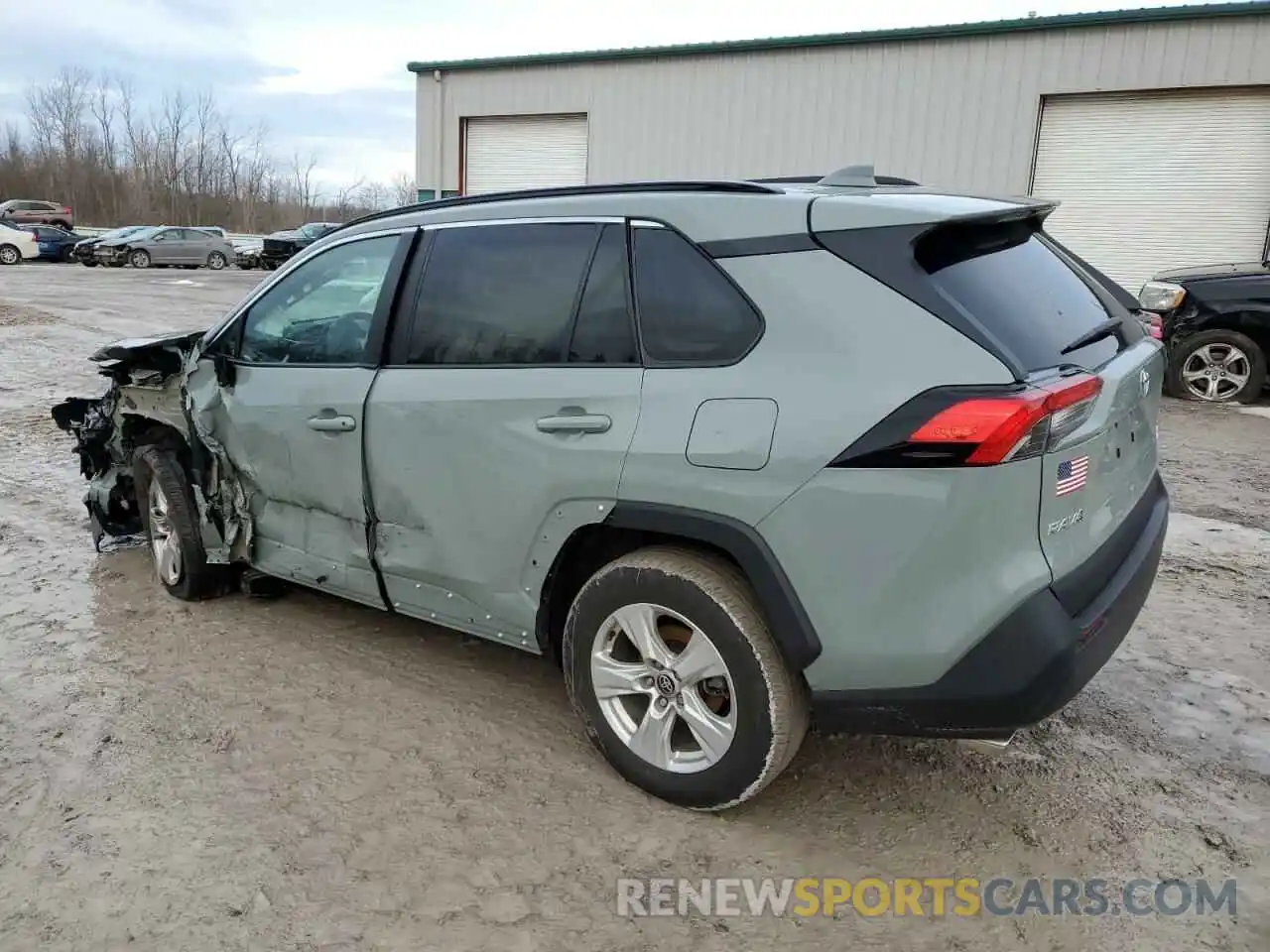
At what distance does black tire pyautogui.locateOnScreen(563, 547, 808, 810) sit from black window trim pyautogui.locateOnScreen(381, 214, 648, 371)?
621 mm

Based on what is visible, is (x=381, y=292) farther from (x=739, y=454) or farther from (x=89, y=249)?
(x=89, y=249)

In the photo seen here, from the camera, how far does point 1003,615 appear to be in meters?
2.35

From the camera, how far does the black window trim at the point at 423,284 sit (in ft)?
9.70

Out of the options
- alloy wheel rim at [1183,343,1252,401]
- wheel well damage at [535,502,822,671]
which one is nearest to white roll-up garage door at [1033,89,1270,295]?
alloy wheel rim at [1183,343,1252,401]

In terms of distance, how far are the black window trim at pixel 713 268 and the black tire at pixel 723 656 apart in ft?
1.78

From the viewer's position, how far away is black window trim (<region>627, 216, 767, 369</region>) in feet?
8.68

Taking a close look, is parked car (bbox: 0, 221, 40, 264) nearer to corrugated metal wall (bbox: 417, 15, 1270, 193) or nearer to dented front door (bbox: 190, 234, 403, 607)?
corrugated metal wall (bbox: 417, 15, 1270, 193)

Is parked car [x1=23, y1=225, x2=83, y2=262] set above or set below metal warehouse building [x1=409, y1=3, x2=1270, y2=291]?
below

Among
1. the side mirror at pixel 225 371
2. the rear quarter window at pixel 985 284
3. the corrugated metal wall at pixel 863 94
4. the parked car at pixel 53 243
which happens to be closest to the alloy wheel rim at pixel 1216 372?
the corrugated metal wall at pixel 863 94

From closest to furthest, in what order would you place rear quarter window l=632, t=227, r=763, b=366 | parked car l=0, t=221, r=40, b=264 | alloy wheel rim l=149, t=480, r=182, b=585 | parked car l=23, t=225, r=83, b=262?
1. rear quarter window l=632, t=227, r=763, b=366
2. alloy wheel rim l=149, t=480, r=182, b=585
3. parked car l=0, t=221, r=40, b=264
4. parked car l=23, t=225, r=83, b=262

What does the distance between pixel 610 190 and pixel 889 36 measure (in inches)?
586

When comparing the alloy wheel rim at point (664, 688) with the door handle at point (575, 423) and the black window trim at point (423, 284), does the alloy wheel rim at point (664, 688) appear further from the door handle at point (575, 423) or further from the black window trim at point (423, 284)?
the black window trim at point (423, 284)

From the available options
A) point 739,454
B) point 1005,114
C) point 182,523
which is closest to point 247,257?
point 1005,114

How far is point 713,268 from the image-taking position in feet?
9.11
